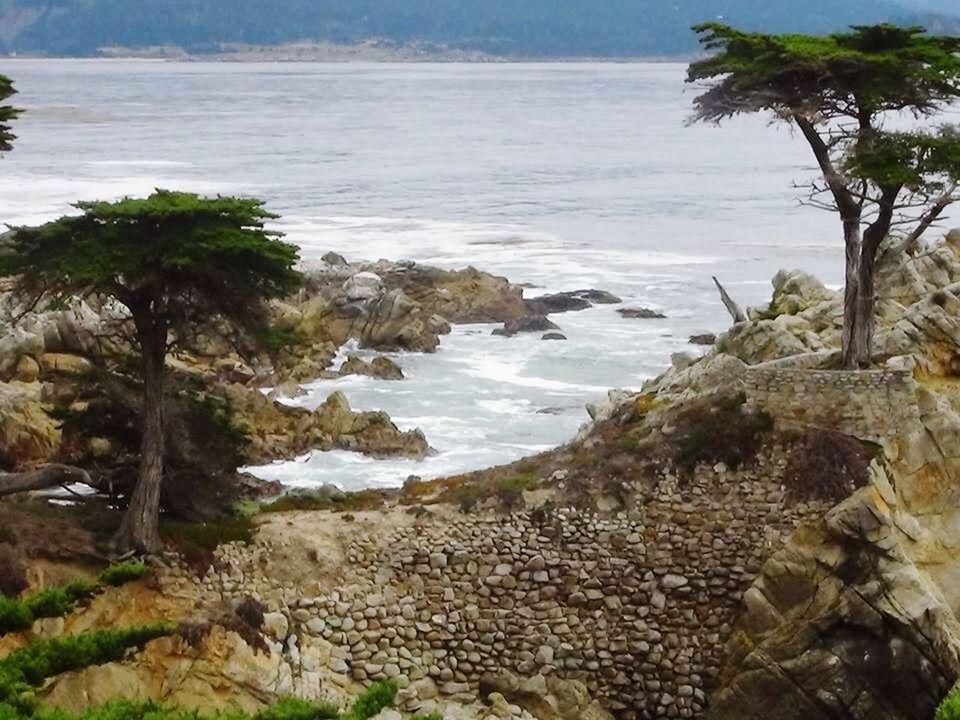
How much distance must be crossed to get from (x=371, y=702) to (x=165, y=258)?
567 centimetres

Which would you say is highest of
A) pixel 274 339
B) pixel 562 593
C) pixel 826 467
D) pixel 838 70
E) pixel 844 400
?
pixel 838 70

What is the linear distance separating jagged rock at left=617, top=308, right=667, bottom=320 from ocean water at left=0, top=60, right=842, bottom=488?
51cm

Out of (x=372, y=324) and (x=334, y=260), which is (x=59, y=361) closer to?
(x=372, y=324)

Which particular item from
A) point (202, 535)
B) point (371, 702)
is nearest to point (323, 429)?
point (202, 535)

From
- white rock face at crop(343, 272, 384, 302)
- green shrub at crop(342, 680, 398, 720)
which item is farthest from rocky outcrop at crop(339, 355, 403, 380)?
green shrub at crop(342, 680, 398, 720)

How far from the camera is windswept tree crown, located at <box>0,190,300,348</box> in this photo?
46.6 feet

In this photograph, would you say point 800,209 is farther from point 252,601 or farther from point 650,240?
point 252,601

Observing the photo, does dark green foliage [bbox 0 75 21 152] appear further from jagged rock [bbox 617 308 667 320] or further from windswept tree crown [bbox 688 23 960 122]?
jagged rock [bbox 617 308 667 320]

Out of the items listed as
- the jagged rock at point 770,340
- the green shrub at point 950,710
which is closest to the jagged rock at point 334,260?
the jagged rock at point 770,340

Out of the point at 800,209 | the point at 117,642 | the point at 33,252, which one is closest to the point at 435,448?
the point at 33,252

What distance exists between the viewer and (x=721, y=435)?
1622cm

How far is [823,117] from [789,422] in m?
A: 3.92

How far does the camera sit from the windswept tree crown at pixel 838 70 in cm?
1616

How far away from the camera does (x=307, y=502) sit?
56.6ft
